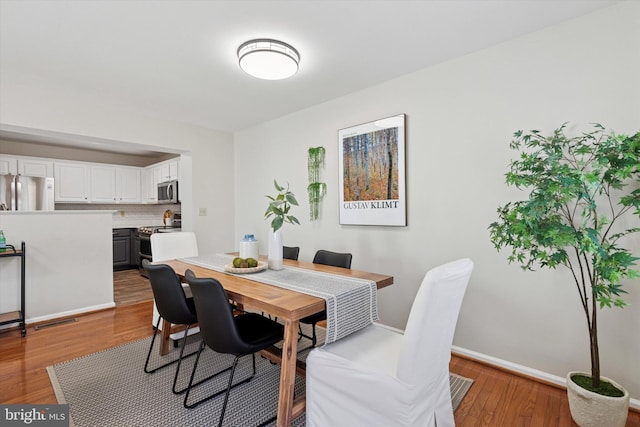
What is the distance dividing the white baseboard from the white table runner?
1.18 m

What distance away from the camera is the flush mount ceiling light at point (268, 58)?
2254 millimetres


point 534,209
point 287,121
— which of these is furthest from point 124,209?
point 534,209

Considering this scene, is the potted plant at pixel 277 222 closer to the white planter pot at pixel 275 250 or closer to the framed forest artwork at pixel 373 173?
the white planter pot at pixel 275 250

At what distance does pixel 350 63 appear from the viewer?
8.62 feet

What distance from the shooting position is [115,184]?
6.07 metres

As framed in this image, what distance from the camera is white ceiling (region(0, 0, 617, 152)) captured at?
1910 mm

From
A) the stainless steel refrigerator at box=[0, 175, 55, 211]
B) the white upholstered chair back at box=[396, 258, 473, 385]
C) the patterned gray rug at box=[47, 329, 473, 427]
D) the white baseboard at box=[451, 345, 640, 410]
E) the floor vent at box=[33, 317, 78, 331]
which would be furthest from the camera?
the stainless steel refrigerator at box=[0, 175, 55, 211]

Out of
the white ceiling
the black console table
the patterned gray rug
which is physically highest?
the white ceiling

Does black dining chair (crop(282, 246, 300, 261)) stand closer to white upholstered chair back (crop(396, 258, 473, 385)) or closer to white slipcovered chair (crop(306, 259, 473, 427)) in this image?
white slipcovered chair (crop(306, 259, 473, 427))

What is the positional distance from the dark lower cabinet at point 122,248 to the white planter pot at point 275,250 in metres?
5.01

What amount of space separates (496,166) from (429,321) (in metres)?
1.55

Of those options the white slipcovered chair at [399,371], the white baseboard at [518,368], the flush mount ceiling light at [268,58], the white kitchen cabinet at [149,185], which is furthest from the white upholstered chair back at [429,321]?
the white kitchen cabinet at [149,185]

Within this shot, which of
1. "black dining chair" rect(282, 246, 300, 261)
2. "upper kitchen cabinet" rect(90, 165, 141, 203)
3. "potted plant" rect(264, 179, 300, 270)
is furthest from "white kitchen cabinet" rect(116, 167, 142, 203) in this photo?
"potted plant" rect(264, 179, 300, 270)

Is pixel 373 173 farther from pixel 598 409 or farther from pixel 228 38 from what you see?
pixel 598 409
